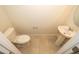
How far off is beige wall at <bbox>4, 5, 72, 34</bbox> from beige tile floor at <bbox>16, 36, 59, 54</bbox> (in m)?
0.22

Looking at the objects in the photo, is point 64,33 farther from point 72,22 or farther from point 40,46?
point 40,46

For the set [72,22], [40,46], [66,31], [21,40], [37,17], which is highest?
[37,17]

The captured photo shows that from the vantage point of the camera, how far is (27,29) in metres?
2.99

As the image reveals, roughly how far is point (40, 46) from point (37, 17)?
817 mm

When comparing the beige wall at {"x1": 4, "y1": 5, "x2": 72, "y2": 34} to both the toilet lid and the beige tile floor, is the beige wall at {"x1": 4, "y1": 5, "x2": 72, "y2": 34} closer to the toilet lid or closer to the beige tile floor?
the beige tile floor

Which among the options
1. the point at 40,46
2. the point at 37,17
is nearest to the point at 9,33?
the point at 37,17

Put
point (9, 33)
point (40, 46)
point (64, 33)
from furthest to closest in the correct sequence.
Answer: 1. point (40, 46)
2. point (64, 33)
3. point (9, 33)

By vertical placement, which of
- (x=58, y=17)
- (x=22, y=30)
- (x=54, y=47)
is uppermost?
(x=58, y=17)

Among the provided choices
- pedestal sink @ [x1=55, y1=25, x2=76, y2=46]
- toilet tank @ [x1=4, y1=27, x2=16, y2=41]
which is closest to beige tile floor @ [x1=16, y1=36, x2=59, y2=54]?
pedestal sink @ [x1=55, y1=25, x2=76, y2=46]

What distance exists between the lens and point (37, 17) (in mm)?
2617

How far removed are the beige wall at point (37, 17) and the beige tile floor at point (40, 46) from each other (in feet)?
0.71
